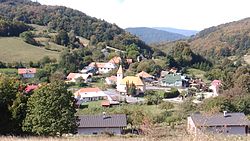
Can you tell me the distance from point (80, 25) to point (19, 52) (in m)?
35.7

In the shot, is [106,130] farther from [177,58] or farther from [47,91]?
[177,58]

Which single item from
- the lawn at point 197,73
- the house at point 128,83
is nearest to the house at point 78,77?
the house at point 128,83

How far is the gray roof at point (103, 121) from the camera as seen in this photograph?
2642cm

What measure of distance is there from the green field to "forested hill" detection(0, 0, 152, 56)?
17.3 metres

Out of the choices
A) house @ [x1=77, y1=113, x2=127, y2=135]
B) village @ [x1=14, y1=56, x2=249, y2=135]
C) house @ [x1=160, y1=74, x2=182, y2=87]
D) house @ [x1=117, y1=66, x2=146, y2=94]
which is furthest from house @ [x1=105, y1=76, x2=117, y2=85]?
house @ [x1=77, y1=113, x2=127, y2=135]

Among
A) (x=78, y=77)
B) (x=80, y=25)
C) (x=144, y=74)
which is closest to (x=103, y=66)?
(x=144, y=74)

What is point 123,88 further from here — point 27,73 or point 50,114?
point 50,114

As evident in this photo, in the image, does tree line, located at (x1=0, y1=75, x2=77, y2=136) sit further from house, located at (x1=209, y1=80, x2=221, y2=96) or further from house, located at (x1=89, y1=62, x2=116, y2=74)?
house, located at (x1=89, y1=62, x2=116, y2=74)

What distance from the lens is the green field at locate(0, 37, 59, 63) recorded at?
219 ft

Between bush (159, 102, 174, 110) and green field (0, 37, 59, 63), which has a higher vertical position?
green field (0, 37, 59, 63)

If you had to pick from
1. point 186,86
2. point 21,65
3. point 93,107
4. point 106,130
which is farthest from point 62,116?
point 21,65

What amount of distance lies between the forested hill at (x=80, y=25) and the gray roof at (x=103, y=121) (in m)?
58.6

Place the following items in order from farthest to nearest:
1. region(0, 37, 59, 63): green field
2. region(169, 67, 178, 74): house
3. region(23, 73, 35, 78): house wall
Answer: region(169, 67, 178, 74): house → region(0, 37, 59, 63): green field → region(23, 73, 35, 78): house wall

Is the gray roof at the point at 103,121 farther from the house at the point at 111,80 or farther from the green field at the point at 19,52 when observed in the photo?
the green field at the point at 19,52
